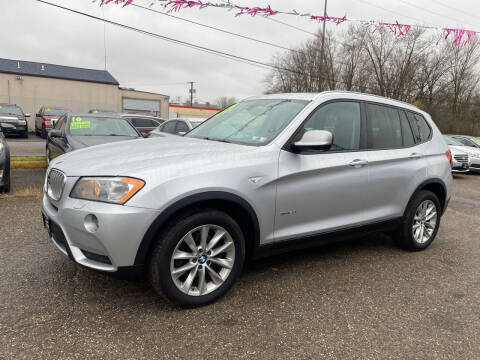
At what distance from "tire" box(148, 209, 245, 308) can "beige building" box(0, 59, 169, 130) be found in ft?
103

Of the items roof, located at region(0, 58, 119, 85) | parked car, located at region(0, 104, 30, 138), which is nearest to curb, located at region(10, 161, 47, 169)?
parked car, located at region(0, 104, 30, 138)

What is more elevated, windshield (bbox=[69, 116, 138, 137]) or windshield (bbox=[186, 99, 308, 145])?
windshield (bbox=[186, 99, 308, 145])

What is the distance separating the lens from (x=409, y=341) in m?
2.53

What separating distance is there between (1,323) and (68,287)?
23.2 inches

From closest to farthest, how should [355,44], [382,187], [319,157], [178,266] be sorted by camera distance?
[178,266], [319,157], [382,187], [355,44]

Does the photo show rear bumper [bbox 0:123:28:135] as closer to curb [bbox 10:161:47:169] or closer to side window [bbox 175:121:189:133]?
curb [bbox 10:161:47:169]

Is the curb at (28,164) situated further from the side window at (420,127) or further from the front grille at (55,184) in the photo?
the side window at (420,127)

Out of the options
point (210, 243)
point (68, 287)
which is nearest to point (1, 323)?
point (68, 287)

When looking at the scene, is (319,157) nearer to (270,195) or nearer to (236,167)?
(270,195)

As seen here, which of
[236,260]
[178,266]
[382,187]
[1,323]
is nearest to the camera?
[1,323]

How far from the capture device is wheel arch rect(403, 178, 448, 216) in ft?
13.6

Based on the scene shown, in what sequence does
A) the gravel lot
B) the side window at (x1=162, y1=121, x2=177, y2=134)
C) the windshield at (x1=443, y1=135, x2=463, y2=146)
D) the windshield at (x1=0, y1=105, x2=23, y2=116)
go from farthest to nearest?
the windshield at (x1=0, y1=105, x2=23, y2=116)
the windshield at (x1=443, y1=135, x2=463, y2=146)
the side window at (x1=162, y1=121, x2=177, y2=134)
the gravel lot

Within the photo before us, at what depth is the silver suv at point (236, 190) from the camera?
2.46 m

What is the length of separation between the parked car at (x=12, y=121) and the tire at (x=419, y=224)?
1813 centimetres
